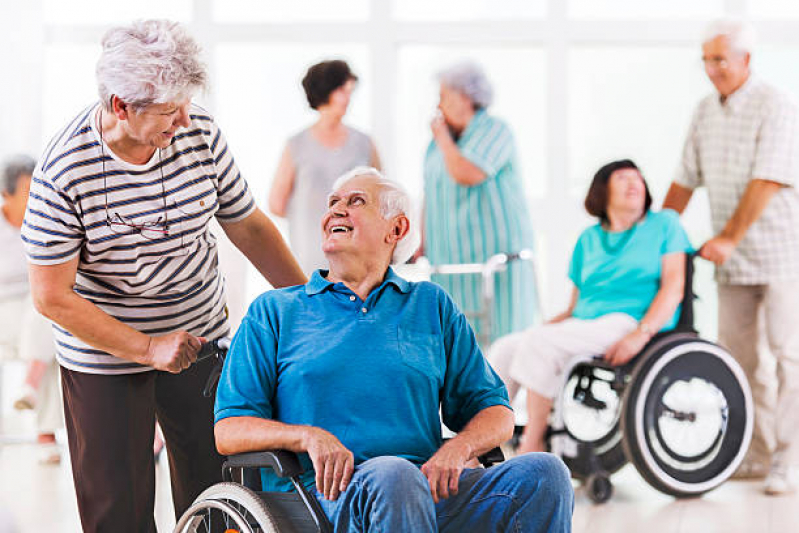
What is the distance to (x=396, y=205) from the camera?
2131 mm

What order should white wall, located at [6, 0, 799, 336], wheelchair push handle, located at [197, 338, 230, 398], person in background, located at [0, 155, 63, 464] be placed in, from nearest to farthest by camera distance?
wheelchair push handle, located at [197, 338, 230, 398], person in background, located at [0, 155, 63, 464], white wall, located at [6, 0, 799, 336]

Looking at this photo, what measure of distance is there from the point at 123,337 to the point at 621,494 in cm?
212

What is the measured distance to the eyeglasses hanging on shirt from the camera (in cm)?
198

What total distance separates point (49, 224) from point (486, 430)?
33.9 inches

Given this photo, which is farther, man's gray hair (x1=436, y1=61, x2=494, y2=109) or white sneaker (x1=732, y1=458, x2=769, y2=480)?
man's gray hair (x1=436, y1=61, x2=494, y2=109)

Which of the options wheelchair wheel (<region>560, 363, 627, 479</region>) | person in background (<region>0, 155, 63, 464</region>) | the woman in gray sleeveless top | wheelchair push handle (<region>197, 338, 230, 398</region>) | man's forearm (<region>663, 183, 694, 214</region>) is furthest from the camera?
person in background (<region>0, 155, 63, 464</region>)

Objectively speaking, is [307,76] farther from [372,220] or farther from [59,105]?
[372,220]

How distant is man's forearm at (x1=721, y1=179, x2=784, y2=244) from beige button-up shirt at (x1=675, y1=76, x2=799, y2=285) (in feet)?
0.08

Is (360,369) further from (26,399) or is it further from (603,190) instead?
(26,399)

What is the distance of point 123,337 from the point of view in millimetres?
1990

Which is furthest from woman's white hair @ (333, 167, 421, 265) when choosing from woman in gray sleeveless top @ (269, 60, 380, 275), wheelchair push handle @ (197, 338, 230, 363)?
woman in gray sleeveless top @ (269, 60, 380, 275)

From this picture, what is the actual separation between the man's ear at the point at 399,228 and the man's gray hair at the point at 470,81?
197 cm

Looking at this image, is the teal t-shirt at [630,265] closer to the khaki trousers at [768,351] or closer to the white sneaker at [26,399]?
the khaki trousers at [768,351]

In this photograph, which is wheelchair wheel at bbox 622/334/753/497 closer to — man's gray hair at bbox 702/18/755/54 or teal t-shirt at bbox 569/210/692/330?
teal t-shirt at bbox 569/210/692/330
